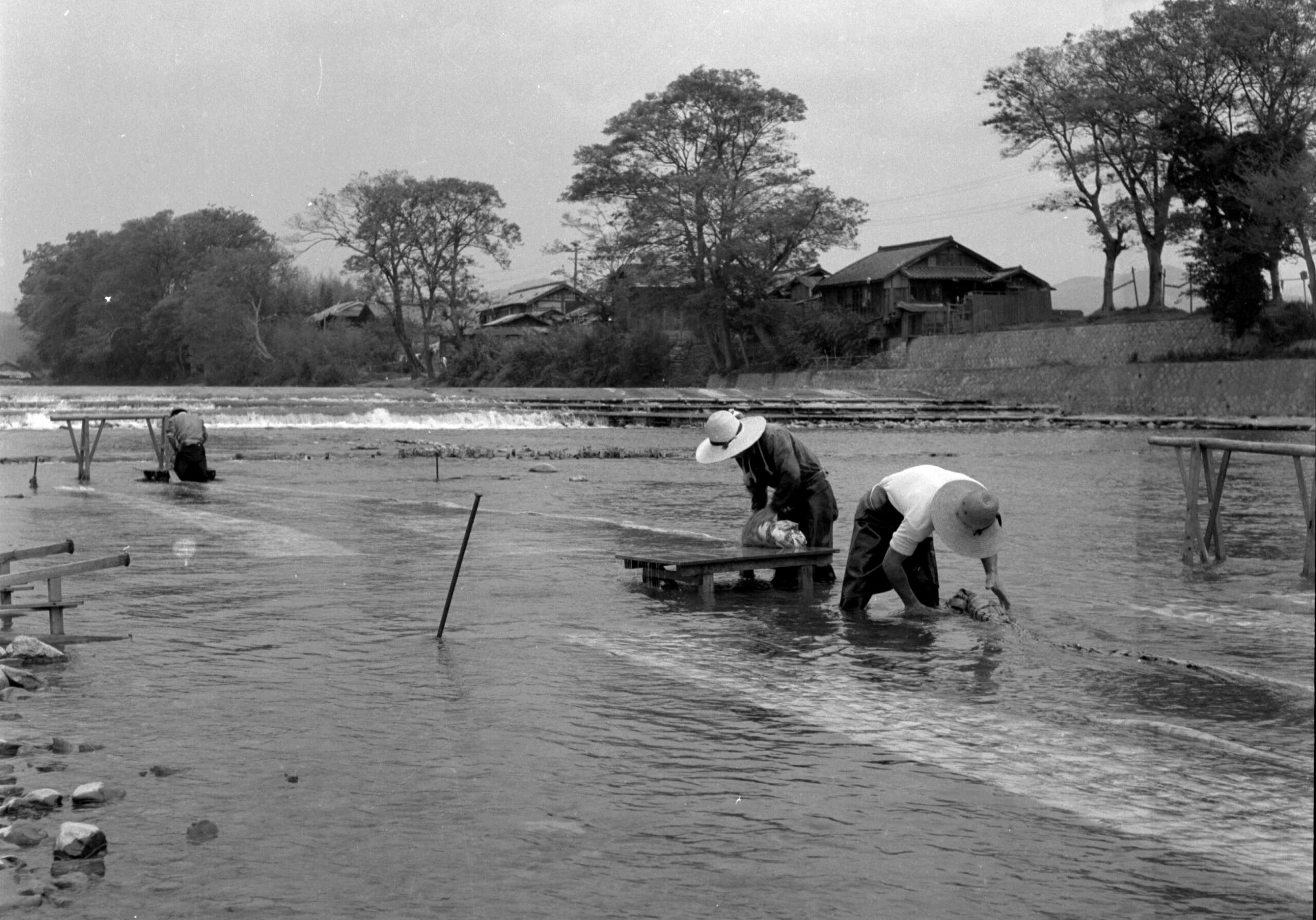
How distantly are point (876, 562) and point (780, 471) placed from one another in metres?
1.19

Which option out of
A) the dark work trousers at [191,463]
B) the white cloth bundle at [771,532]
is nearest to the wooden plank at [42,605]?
the white cloth bundle at [771,532]

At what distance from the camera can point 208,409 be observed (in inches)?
1569

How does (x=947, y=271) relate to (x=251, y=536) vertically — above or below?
above

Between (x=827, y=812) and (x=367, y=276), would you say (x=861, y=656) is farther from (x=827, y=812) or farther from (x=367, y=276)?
(x=367, y=276)

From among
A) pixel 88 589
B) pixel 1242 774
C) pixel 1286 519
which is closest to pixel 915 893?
pixel 1242 774

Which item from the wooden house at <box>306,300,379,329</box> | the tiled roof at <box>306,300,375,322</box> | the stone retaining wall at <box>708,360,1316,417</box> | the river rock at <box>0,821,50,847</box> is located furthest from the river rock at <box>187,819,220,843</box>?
the tiled roof at <box>306,300,375,322</box>

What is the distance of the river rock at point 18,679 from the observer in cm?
701

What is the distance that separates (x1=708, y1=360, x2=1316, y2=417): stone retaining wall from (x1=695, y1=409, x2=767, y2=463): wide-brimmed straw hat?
1299 inches

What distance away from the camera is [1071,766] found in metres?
5.72

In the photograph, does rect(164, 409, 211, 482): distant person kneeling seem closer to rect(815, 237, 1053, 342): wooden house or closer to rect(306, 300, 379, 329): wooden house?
rect(815, 237, 1053, 342): wooden house

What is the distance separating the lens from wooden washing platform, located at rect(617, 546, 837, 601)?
9.41 m

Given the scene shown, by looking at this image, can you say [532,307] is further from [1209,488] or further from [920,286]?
Answer: [1209,488]

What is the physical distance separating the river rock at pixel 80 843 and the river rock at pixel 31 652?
3.26 meters

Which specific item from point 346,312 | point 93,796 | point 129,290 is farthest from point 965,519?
point 129,290
